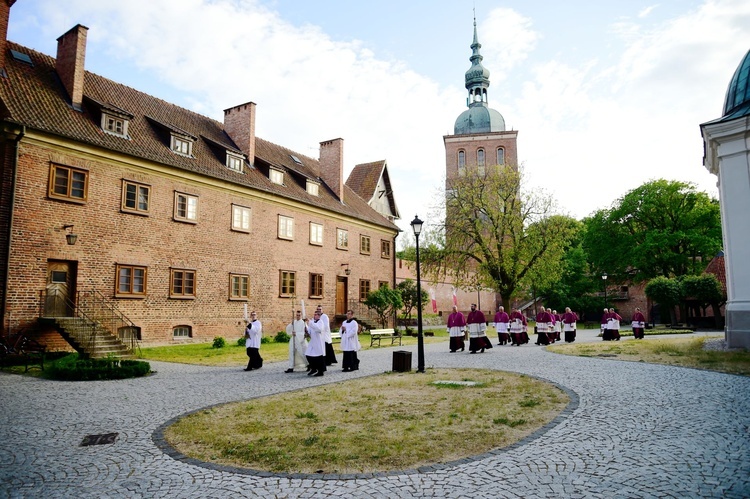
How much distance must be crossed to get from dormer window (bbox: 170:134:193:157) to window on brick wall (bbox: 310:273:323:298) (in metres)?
10.2

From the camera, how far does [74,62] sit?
21188 millimetres

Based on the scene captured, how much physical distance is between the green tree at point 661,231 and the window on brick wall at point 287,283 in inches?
1250

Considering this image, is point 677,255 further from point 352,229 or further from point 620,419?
point 620,419

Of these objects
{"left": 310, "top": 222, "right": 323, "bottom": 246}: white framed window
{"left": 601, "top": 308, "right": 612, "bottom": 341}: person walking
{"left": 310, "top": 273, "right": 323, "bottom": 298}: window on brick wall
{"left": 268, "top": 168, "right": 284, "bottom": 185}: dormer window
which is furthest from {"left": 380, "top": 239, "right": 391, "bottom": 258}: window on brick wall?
{"left": 601, "top": 308, "right": 612, "bottom": 341}: person walking

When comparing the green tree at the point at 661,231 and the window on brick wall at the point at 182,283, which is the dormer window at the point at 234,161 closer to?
the window on brick wall at the point at 182,283

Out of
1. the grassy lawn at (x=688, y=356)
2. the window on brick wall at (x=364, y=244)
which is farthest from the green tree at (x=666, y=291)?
the window on brick wall at (x=364, y=244)

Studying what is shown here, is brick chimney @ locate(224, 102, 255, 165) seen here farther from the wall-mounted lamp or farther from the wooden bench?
the wooden bench

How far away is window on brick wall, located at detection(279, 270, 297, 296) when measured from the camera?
2859 centimetres

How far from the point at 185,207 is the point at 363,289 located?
14.9 metres

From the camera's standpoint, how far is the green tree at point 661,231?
43.7 meters

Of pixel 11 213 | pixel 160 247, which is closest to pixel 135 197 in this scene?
pixel 160 247

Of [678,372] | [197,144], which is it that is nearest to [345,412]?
[678,372]

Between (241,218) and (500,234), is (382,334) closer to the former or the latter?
(241,218)

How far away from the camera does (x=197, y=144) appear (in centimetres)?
2628
